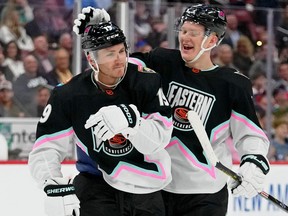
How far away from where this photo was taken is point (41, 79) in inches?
195

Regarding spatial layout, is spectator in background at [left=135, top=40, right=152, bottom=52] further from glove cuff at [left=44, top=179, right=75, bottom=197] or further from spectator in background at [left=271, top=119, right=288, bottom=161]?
glove cuff at [left=44, top=179, right=75, bottom=197]

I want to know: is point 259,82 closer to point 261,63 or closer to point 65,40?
point 261,63

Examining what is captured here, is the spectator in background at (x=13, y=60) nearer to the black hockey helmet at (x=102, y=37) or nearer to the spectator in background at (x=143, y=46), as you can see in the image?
the spectator in background at (x=143, y=46)

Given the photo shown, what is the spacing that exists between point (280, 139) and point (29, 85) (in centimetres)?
159

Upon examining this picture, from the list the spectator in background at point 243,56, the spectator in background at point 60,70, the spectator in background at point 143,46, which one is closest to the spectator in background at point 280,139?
the spectator in background at point 243,56

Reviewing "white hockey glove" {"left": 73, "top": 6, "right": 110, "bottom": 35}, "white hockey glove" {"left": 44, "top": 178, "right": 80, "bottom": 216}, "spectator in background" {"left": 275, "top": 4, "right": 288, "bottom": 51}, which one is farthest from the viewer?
"spectator in background" {"left": 275, "top": 4, "right": 288, "bottom": 51}

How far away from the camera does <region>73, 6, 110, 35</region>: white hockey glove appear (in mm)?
2793

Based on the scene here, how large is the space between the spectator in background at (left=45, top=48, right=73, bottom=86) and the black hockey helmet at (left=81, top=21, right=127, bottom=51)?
7.56 ft

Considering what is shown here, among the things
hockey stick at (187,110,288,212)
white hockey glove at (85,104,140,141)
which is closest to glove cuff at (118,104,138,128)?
white hockey glove at (85,104,140,141)

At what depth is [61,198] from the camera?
2.60 m

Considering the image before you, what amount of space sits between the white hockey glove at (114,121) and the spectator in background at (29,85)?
243 centimetres

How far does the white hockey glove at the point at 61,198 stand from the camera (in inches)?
102

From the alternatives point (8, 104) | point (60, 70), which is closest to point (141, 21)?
point (60, 70)

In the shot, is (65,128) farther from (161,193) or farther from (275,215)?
(275,215)
